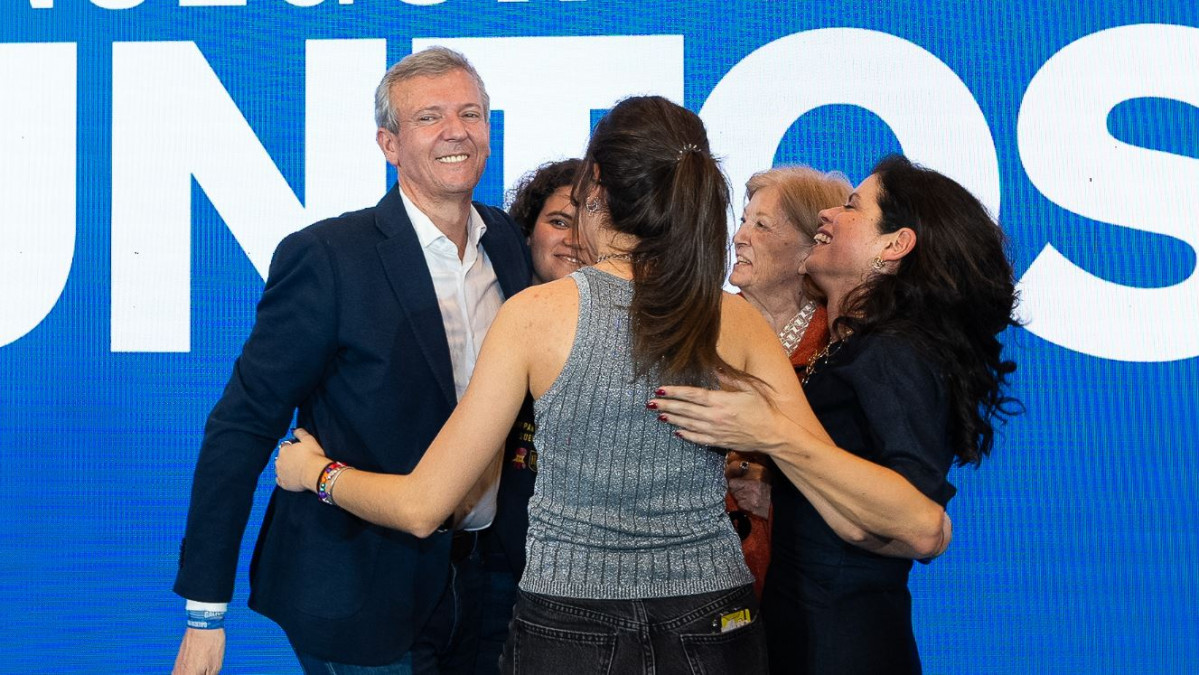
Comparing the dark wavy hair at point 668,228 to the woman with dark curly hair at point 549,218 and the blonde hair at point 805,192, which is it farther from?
the blonde hair at point 805,192

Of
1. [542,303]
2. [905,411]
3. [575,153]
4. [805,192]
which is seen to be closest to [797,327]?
[805,192]

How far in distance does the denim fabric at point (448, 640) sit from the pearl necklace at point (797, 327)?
821 mm

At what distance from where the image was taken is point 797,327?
2578 mm

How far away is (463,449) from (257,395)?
0.56 m

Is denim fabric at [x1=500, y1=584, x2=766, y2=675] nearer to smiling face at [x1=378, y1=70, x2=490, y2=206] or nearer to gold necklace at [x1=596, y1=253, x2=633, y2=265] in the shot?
gold necklace at [x1=596, y1=253, x2=633, y2=265]

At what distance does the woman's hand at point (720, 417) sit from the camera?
1580 millimetres

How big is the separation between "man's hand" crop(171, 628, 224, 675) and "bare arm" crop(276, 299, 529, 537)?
0.46m

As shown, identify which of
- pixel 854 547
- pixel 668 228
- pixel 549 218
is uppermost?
pixel 549 218

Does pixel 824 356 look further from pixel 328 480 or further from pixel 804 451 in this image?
pixel 328 480

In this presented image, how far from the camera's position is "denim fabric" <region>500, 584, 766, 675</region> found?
5.17ft

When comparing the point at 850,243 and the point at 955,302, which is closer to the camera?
the point at 955,302

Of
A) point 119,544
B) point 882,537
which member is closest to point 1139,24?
point 882,537

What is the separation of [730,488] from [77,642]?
7.85 feet

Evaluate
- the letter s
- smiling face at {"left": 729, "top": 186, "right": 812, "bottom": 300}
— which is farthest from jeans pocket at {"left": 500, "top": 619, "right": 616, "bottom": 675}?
the letter s
